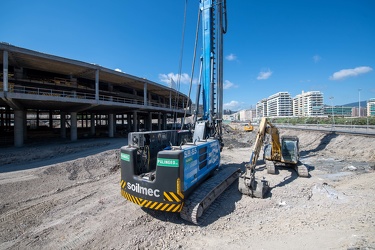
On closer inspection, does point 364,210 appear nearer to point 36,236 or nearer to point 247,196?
point 247,196

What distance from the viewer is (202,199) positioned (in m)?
5.24

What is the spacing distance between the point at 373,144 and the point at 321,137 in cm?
618

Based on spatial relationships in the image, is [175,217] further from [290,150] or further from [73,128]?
[73,128]

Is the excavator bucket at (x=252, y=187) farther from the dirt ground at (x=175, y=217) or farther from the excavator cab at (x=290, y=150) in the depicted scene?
the excavator cab at (x=290, y=150)

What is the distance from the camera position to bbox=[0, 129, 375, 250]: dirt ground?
4316mm

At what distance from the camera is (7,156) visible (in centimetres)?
1275

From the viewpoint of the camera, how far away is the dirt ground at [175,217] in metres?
4.32

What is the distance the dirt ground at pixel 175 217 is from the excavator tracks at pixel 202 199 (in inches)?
11.0

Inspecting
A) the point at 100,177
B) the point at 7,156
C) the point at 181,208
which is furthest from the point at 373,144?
the point at 7,156

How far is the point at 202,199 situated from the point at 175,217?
1.08m

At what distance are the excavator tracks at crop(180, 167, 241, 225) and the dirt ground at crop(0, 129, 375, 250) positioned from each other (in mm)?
280

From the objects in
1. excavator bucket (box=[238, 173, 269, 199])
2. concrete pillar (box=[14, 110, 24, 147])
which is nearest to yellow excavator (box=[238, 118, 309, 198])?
excavator bucket (box=[238, 173, 269, 199])

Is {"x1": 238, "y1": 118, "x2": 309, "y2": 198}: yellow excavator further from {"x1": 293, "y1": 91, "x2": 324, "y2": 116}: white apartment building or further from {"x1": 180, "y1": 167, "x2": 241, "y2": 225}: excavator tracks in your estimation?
{"x1": 293, "y1": 91, "x2": 324, "y2": 116}: white apartment building

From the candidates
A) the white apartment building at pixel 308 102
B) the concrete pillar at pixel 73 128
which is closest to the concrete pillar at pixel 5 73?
the concrete pillar at pixel 73 128
